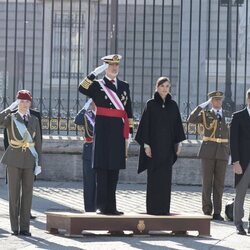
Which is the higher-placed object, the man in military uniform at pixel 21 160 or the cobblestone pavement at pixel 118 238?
the man in military uniform at pixel 21 160

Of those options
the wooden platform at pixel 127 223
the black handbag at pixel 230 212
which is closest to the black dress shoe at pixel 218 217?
the black handbag at pixel 230 212

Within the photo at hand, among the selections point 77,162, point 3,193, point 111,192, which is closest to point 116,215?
point 111,192

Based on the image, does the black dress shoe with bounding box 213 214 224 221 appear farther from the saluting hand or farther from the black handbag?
the saluting hand

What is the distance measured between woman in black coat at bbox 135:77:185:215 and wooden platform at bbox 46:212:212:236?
227 mm

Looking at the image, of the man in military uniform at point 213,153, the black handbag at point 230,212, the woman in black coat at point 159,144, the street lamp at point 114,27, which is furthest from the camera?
the street lamp at point 114,27

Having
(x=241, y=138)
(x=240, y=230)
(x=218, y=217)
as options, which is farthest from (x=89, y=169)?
(x=240, y=230)

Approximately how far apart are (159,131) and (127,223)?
1051 mm

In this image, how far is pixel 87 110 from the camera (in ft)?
40.2

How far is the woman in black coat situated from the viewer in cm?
1055

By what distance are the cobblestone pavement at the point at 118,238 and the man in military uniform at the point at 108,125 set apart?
48cm

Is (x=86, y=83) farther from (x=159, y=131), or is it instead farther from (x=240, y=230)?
(x=240, y=230)

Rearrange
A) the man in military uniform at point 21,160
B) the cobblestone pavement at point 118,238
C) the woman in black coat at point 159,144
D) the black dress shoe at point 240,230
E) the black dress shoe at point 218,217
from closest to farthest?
the cobblestone pavement at point 118,238 → the man in military uniform at point 21,160 → the woman in black coat at point 159,144 → the black dress shoe at point 240,230 → the black dress shoe at point 218,217

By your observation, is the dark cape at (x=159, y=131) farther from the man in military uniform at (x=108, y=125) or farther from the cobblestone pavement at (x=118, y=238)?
the cobblestone pavement at (x=118, y=238)

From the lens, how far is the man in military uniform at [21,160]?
34.2 feet
